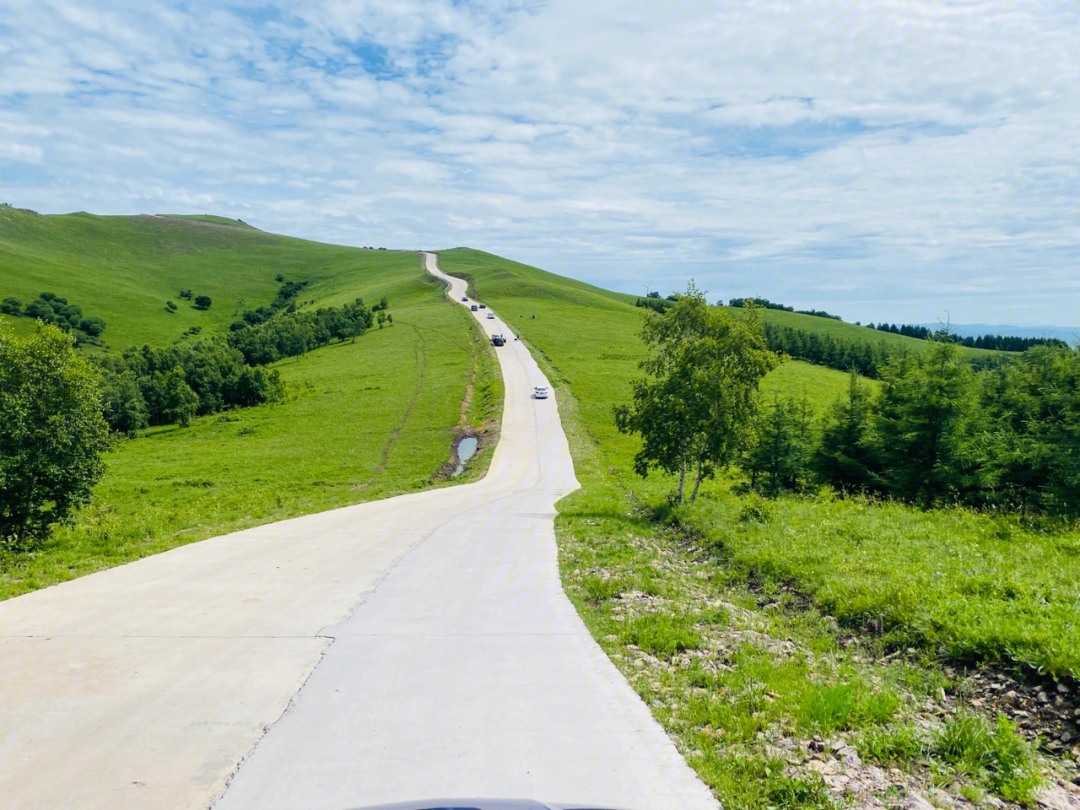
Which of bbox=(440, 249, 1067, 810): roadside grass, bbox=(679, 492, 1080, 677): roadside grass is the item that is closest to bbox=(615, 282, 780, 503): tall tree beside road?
bbox=(440, 249, 1067, 810): roadside grass

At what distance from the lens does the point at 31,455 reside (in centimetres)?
2206

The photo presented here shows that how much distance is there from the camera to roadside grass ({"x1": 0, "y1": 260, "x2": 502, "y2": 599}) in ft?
61.8

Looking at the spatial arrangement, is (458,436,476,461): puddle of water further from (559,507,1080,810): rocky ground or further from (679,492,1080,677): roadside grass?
(559,507,1080,810): rocky ground

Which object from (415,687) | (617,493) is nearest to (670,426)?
(617,493)

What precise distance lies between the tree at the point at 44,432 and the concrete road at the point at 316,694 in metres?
11.8

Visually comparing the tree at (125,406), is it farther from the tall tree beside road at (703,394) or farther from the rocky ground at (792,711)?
the rocky ground at (792,711)

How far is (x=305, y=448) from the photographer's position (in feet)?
156

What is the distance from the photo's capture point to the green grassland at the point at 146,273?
123m

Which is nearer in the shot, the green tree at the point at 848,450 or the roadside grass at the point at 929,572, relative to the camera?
the roadside grass at the point at 929,572

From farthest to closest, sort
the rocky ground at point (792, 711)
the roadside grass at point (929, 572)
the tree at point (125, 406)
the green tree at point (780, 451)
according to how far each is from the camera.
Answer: the tree at point (125, 406) < the green tree at point (780, 451) < the roadside grass at point (929, 572) < the rocky ground at point (792, 711)

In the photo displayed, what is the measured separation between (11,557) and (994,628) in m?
22.4

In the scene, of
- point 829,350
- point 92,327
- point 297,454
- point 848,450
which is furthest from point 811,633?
point 92,327

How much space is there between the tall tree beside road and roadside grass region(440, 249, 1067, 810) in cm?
341

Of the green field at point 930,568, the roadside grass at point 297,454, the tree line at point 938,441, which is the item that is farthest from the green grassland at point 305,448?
the tree line at point 938,441
